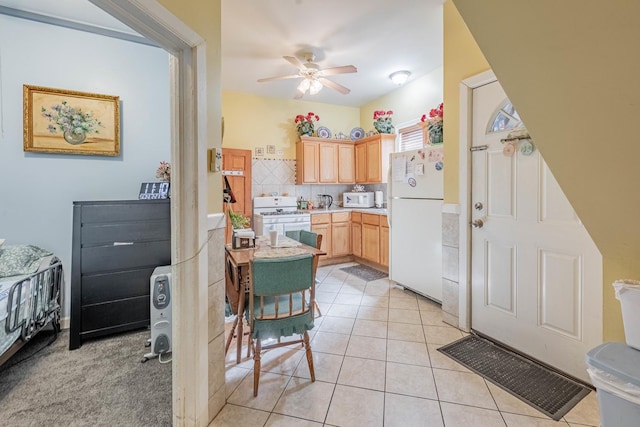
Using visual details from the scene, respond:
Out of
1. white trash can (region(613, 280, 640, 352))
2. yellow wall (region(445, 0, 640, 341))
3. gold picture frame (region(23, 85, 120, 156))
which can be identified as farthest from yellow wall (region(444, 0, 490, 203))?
gold picture frame (region(23, 85, 120, 156))

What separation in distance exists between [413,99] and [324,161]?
174 centimetres

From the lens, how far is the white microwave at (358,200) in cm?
473

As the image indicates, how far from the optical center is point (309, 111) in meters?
4.96

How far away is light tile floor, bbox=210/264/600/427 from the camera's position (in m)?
1.42

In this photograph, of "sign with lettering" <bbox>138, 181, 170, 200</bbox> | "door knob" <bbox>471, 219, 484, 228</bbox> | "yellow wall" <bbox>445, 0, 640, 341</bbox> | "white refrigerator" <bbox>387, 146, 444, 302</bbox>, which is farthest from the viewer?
"white refrigerator" <bbox>387, 146, 444, 302</bbox>

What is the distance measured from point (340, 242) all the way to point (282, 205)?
119cm

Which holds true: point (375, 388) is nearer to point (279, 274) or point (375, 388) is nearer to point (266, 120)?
point (279, 274)

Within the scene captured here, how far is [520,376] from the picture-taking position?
174cm

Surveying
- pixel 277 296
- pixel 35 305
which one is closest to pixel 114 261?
pixel 35 305

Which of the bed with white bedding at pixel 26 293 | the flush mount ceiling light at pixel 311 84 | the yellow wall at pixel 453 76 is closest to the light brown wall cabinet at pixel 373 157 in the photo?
the flush mount ceiling light at pixel 311 84

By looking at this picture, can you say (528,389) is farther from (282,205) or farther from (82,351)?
(282,205)

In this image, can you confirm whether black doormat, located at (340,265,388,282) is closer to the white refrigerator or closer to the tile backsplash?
the white refrigerator

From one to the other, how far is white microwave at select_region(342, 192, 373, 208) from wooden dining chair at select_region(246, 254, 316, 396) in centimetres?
319

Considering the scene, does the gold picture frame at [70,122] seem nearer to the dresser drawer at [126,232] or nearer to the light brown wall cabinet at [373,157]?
the dresser drawer at [126,232]
